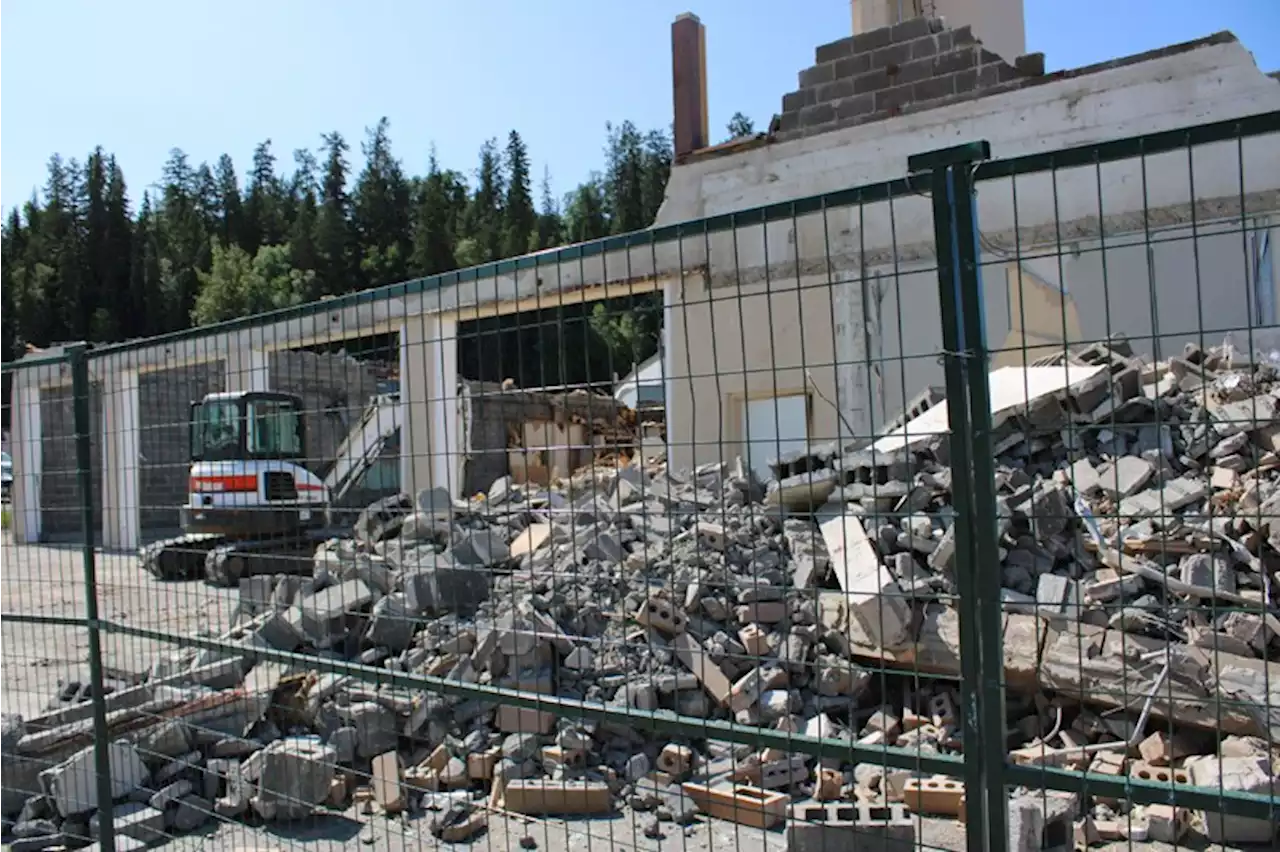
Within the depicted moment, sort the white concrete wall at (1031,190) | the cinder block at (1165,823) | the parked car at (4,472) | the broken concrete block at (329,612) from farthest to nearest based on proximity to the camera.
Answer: the white concrete wall at (1031,190), the parked car at (4,472), the broken concrete block at (329,612), the cinder block at (1165,823)

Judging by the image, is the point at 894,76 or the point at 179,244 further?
the point at 179,244

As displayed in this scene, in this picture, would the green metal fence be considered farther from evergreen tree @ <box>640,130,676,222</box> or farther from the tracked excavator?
evergreen tree @ <box>640,130,676,222</box>

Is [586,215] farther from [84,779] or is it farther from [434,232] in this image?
[84,779]

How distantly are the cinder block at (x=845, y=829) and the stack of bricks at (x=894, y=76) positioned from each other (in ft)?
45.0

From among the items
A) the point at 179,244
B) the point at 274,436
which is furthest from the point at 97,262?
the point at 274,436

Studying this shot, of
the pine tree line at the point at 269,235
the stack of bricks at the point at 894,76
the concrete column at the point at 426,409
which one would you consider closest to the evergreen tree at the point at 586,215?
the pine tree line at the point at 269,235

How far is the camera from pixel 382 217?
9381 cm

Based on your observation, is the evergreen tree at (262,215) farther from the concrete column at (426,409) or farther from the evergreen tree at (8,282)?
the concrete column at (426,409)

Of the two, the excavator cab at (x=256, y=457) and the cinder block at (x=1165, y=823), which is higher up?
the excavator cab at (x=256, y=457)

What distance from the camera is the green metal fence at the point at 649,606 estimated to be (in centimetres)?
329

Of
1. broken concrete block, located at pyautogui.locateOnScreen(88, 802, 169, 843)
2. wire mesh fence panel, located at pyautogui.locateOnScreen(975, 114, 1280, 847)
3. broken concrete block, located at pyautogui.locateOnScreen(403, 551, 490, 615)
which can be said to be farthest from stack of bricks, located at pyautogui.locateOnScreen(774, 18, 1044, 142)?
broken concrete block, located at pyautogui.locateOnScreen(88, 802, 169, 843)

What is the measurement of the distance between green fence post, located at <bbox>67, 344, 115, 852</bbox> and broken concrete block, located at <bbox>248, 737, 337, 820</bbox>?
0.67 m

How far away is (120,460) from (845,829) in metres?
4.85

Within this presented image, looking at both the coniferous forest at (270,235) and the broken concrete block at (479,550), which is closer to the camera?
the broken concrete block at (479,550)
